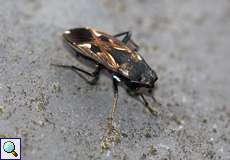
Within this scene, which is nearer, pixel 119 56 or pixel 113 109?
pixel 113 109

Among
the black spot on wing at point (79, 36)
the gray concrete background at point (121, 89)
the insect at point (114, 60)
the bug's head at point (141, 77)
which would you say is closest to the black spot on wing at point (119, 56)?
the insect at point (114, 60)

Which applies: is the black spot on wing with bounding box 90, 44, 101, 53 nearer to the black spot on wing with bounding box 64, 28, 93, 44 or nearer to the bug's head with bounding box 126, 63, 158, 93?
the black spot on wing with bounding box 64, 28, 93, 44

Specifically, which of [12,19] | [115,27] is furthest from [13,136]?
[115,27]

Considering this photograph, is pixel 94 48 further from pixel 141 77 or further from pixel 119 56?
pixel 141 77

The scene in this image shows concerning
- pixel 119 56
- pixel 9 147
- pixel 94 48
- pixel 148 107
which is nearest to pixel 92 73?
pixel 94 48

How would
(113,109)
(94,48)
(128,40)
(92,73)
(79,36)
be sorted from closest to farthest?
(113,109) → (94,48) → (92,73) → (79,36) → (128,40)

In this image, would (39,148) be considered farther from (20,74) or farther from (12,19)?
(12,19)

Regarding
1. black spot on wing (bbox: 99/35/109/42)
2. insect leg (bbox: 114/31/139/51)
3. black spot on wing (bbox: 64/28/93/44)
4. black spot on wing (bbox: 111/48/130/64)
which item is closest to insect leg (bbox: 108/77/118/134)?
black spot on wing (bbox: 111/48/130/64)
